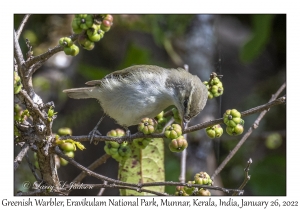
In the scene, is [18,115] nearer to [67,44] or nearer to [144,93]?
[67,44]

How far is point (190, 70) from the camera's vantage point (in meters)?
5.29

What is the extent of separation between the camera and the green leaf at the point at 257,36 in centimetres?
504

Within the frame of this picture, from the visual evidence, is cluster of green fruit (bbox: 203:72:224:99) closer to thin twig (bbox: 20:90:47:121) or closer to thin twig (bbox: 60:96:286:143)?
thin twig (bbox: 60:96:286:143)

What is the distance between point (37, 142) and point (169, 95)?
4.81ft

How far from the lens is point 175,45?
584 centimetres

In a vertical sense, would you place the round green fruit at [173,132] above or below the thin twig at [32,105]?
below

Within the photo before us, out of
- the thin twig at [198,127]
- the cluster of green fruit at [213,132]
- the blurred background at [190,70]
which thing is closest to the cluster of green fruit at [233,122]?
the thin twig at [198,127]

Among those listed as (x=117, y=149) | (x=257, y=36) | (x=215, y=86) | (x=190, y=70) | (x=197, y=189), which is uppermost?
(x=257, y=36)

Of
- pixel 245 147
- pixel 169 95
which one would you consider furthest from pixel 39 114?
pixel 245 147

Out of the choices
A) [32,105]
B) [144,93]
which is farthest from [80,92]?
[32,105]

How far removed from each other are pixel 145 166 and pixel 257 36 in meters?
2.75

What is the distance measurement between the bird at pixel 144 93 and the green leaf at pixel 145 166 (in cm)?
31

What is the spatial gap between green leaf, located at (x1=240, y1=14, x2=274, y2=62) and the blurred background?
1cm

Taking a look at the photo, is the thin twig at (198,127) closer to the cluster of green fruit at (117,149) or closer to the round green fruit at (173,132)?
the round green fruit at (173,132)
